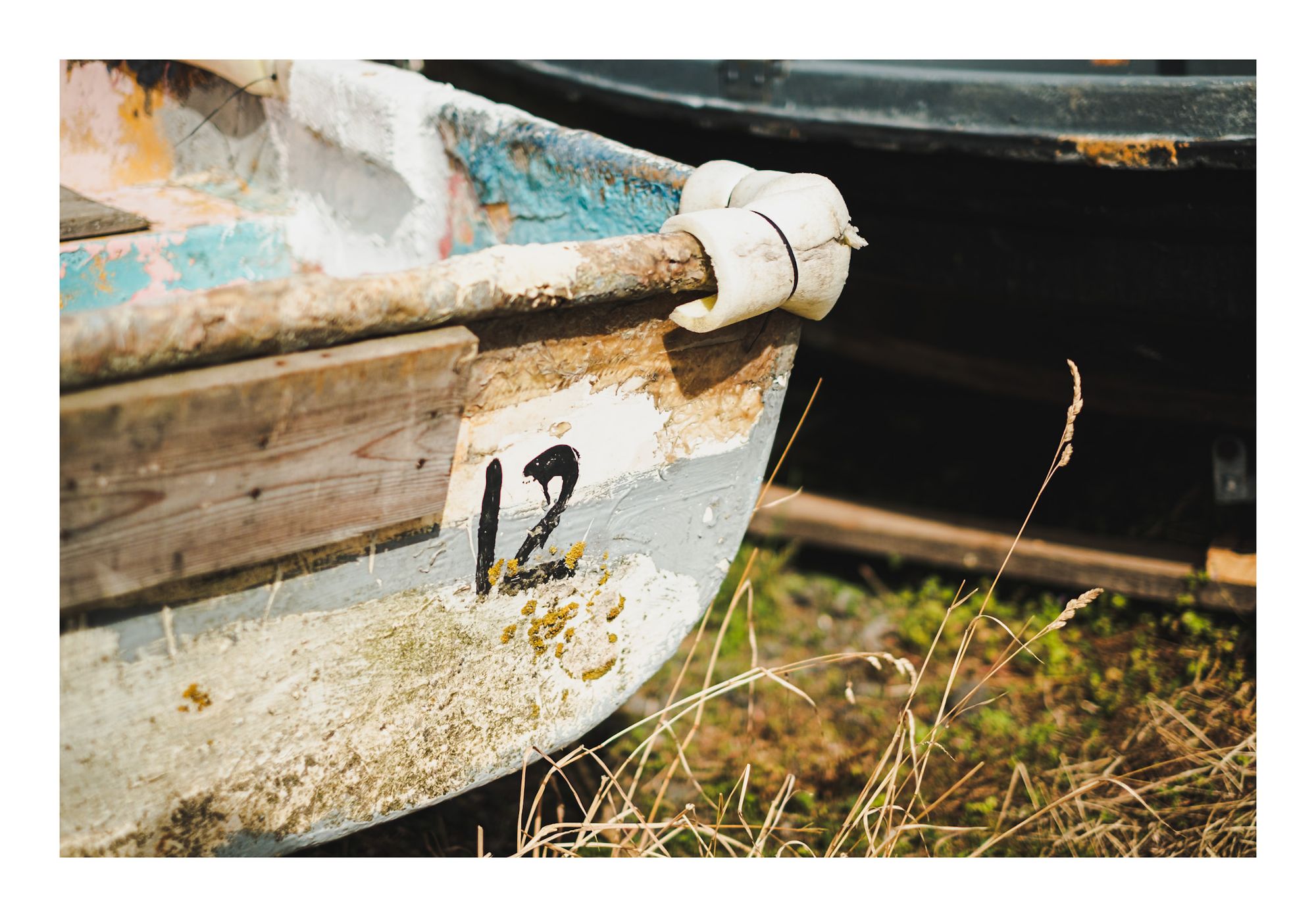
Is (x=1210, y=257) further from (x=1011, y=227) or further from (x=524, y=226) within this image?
(x=524, y=226)

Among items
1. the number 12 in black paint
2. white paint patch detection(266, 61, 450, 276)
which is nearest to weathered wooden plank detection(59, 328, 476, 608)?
the number 12 in black paint

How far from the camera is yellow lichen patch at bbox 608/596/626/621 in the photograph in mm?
1543

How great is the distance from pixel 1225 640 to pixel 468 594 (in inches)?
76.2

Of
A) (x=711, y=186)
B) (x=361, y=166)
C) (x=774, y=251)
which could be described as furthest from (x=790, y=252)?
(x=361, y=166)

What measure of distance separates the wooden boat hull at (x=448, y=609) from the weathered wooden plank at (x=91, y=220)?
135 cm

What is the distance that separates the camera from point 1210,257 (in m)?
2.09

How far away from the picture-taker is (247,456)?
3.58 ft

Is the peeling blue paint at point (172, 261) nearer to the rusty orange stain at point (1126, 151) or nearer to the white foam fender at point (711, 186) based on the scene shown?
the white foam fender at point (711, 186)

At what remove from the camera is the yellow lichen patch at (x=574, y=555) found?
4.75ft

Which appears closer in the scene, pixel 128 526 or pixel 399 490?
pixel 128 526

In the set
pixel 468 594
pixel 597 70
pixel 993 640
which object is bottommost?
pixel 993 640

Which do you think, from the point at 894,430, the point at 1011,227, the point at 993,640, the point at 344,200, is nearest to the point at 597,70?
the point at 344,200

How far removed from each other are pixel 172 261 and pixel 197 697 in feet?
4.58

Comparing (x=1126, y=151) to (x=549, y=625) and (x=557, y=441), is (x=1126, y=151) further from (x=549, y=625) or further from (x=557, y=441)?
(x=549, y=625)
